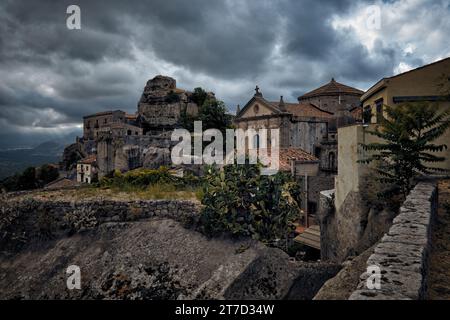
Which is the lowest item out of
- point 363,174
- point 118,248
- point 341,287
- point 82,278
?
point 82,278

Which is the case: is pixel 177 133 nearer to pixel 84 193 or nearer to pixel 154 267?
pixel 84 193

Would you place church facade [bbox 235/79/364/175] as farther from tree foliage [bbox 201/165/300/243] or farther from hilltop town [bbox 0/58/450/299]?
tree foliage [bbox 201/165/300/243]

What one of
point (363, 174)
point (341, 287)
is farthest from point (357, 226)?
point (341, 287)

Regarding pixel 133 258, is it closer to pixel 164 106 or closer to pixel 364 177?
pixel 364 177

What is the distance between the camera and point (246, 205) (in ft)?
30.4

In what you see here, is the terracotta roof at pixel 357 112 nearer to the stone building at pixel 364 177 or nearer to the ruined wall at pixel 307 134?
the ruined wall at pixel 307 134

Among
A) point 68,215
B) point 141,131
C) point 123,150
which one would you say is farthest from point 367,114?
point 141,131

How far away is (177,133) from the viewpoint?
46656mm

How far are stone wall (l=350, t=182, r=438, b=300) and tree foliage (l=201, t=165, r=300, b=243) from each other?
4065mm

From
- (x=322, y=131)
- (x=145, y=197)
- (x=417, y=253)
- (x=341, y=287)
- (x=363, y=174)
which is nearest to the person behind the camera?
(x=417, y=253)

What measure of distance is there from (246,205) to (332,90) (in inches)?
1599

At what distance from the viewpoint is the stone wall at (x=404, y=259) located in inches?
111

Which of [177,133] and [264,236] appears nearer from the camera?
[264,236]
